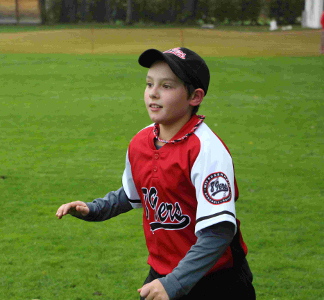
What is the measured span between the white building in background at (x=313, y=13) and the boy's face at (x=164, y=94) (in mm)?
37455

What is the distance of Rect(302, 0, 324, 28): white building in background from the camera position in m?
39.1

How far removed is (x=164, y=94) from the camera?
8.75 feet

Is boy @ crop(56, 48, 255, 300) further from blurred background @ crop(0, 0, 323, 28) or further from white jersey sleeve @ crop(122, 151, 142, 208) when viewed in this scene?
blurred background @ crop(0, 0, 323, 28)

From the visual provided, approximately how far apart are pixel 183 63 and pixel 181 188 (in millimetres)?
523

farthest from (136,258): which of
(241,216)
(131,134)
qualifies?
(131,134)

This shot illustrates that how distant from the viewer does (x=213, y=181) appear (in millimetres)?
2506

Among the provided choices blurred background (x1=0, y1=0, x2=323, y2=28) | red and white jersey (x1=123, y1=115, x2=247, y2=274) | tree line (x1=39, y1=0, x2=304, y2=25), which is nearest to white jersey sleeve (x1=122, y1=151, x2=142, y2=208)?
red and white jersey (x1=123, y1=115, x2=247, y2=274)

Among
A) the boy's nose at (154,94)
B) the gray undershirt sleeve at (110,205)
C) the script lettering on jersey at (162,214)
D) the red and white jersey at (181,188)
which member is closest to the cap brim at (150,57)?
the boy's nose at (154,94)

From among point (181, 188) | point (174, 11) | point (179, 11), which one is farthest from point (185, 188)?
point (179, 11)

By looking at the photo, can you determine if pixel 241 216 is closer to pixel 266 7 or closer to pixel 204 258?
pixel 204 258

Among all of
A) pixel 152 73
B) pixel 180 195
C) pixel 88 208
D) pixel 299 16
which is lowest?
pixel 299 16

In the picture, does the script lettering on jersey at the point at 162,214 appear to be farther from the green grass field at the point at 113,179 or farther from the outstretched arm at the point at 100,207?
the green grass field at the point at 113,179

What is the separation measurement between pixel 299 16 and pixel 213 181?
1819 inches

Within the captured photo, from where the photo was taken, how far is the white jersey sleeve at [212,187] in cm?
248
